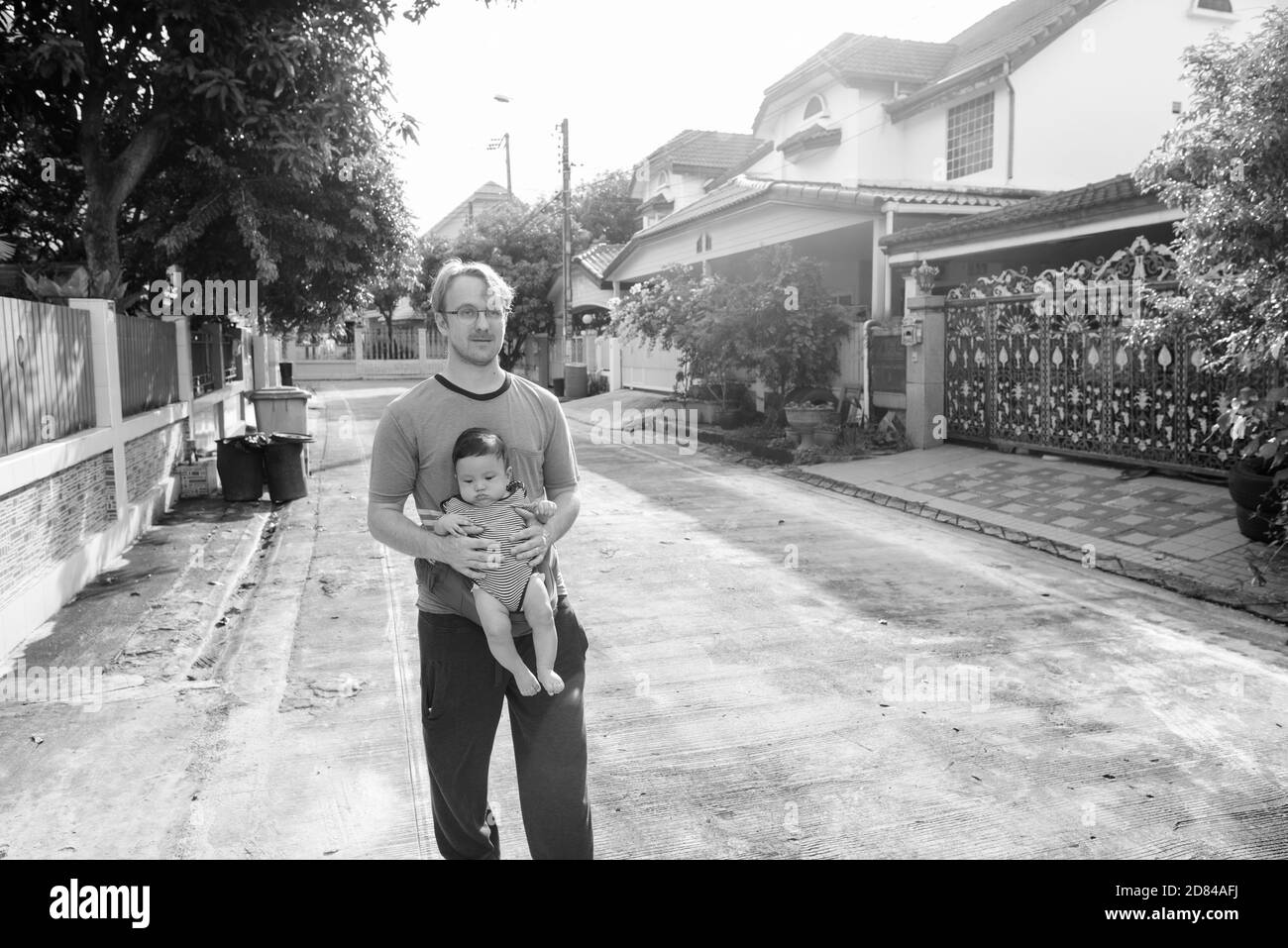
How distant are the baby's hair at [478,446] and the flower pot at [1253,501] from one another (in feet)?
23.9

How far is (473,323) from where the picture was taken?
283cm

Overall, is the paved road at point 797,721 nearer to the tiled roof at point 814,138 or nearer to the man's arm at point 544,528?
the man's arm at point 544,528

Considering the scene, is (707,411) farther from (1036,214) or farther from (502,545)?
(502,545)

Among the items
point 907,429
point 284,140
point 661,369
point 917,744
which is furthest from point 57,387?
point 661,369

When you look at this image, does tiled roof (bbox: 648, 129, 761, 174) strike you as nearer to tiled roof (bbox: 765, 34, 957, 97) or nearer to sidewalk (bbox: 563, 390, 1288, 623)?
tiled roof (bbox: 765, 34, 957, 97)

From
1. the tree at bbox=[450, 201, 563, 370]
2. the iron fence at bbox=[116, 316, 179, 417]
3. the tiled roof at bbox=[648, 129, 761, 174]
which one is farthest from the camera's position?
the tree at bbox=[450, 201, 563, 370]

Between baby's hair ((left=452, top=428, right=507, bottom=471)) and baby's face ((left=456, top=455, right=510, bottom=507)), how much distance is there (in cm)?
1

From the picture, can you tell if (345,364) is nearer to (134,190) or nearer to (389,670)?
(134,190)

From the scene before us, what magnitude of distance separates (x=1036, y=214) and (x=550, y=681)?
484 inches

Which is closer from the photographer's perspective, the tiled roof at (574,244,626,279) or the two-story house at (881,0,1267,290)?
the two-story house at (881,0,1267,290)

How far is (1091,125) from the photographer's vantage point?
824 inches

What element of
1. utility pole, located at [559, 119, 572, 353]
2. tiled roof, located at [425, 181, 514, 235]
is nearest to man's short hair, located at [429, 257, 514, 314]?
utility pole, located at [559, 119, 572, 353]

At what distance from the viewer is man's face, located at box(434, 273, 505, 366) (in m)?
2.82

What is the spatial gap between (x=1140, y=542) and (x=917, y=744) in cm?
525
